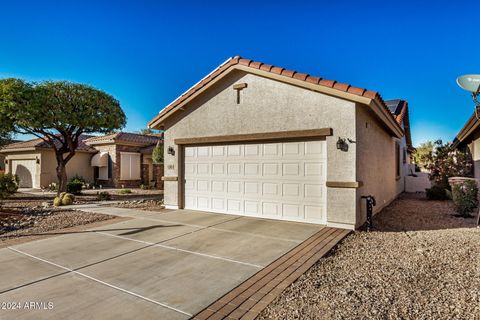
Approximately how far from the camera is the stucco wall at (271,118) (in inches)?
313

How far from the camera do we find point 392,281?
4496 millimetres

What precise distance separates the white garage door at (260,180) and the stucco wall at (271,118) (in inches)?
20.6

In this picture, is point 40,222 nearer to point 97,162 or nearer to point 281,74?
point 281,74

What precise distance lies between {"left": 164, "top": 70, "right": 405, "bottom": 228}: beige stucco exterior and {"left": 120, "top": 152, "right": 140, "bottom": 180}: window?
1452 centimetres

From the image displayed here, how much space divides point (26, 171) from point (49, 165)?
297 centimetres

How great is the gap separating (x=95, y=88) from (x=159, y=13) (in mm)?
6179

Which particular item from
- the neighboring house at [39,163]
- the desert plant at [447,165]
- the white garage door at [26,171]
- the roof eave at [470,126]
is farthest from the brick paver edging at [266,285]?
the white garage door at [26,171]

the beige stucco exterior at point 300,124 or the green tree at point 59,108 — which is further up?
the green tree at point 59,108

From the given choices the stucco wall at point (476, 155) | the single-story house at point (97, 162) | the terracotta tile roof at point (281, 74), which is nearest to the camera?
the terracotta tile roof at point (281, 74)

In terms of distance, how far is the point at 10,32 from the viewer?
13445 millimetres

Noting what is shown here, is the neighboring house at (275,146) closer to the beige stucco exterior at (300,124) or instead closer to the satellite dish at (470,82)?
the beige stucco exterior at (300,124)

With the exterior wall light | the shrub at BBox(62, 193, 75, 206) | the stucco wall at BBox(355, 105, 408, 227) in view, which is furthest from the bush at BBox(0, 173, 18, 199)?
the stucco wall at BBox(355, 105, 408, 227)

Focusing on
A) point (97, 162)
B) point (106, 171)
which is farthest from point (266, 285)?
point (97, 162)

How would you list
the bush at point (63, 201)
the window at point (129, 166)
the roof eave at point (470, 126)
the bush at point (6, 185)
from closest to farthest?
1. the roof eave at point (470, 126)
2. the bush at point (63, 201)
3. the bush at point (6, 185)
4. the window at point (129, 166)
